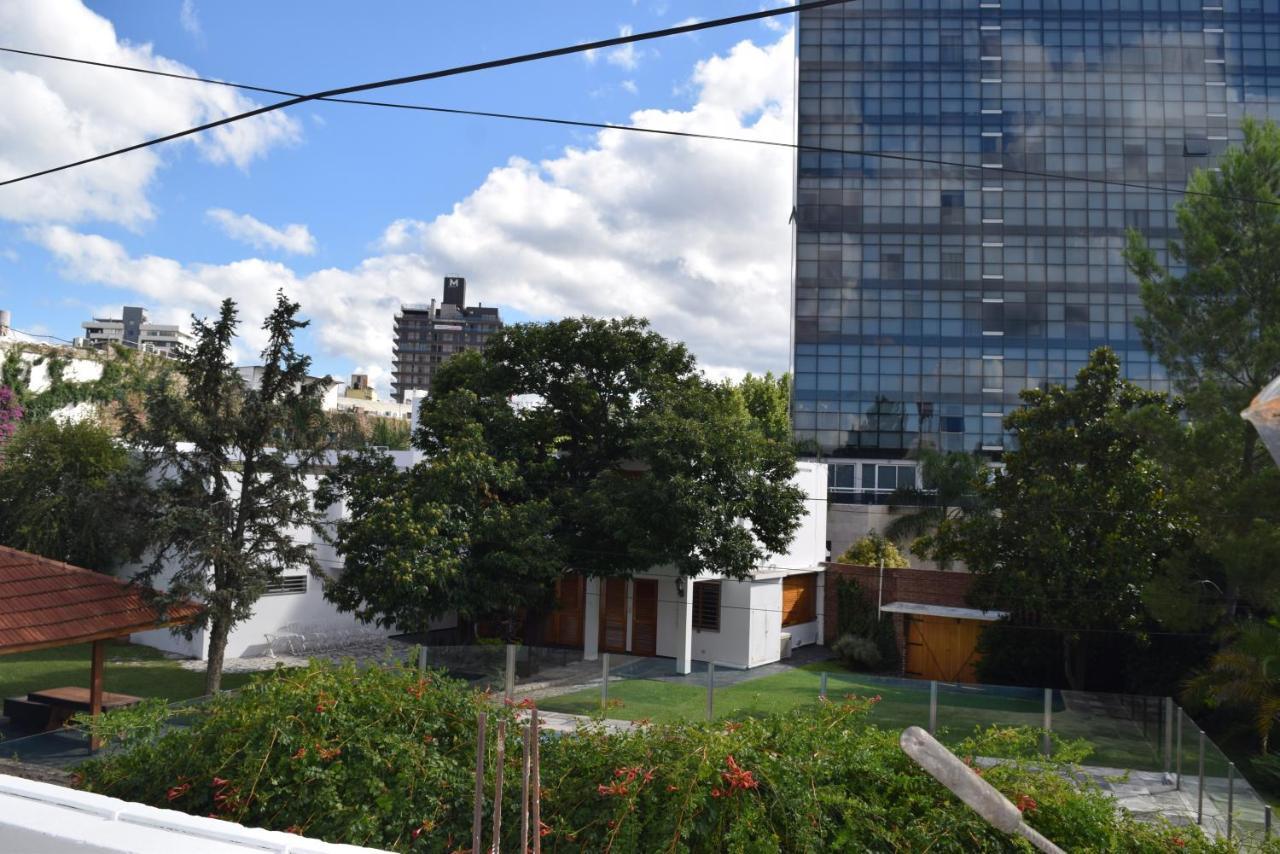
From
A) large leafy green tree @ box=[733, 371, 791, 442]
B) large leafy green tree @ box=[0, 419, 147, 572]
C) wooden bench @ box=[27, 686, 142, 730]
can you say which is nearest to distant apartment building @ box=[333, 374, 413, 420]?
large leafy green tree @ box=[733, 371, 791, 442]

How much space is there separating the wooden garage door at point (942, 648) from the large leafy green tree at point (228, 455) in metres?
15.0

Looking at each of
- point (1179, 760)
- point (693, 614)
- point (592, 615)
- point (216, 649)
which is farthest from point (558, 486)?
point (1179, 760)

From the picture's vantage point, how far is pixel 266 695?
795 cm

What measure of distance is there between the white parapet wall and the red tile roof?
11.8 metres

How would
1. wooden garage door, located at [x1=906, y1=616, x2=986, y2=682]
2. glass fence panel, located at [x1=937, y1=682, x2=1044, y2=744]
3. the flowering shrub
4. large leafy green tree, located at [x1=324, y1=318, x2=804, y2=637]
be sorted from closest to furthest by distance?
1. the flowering shrub
2. glass fence panel, located at [x1=937, y1=682, x2=1044, y2=744]
3. large leafy green tree, located at [x1=324, y1=318, x2=804, y2=637]
4. wooden garage door, located at [x1=906, y1=616, x2=986, y2=682]

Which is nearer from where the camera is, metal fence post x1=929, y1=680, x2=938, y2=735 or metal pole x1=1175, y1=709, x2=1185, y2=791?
metal pole x1=1175, y1=709, x2=1185, y2=791

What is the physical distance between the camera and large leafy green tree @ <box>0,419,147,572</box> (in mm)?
25141

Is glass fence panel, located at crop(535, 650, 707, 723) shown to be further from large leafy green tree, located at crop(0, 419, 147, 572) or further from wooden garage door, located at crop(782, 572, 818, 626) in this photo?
large leafy green tree, located at crop(0, 419, 147, 572)

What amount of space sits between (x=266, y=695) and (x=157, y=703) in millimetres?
876

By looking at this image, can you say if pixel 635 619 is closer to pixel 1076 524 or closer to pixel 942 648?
pixel 942 648

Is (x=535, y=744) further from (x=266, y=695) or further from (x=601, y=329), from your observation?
(x=601, y=329)

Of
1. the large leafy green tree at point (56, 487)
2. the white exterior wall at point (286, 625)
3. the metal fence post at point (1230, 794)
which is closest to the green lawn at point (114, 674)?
the white exterior wall at point (286, 625)

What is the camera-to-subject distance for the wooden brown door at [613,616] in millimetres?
25594

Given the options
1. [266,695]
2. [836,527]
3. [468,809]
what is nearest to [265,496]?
[266,695]
